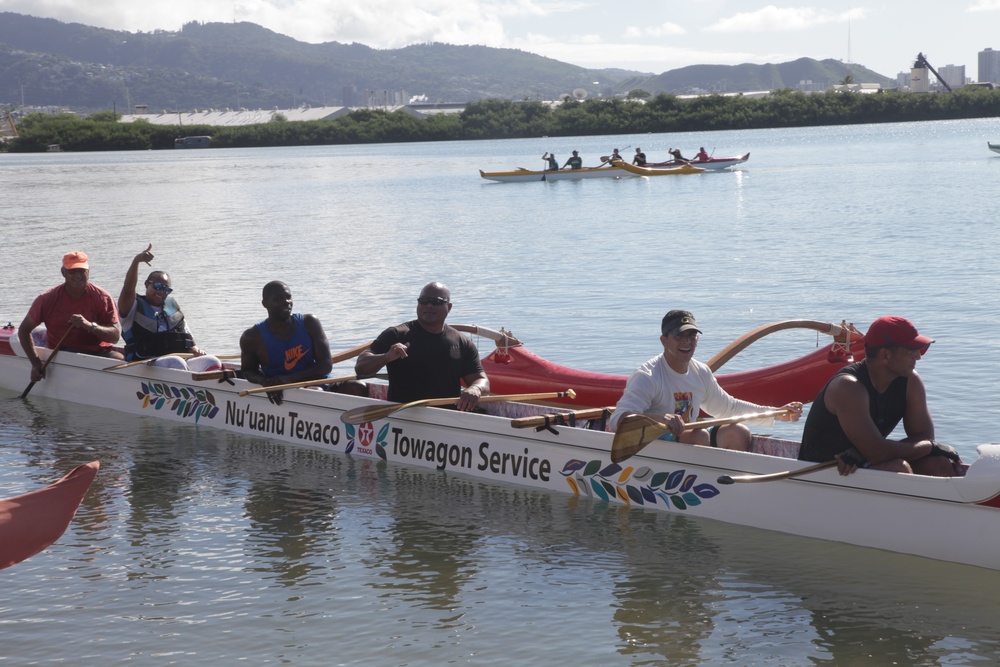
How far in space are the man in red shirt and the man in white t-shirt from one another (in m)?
6.51

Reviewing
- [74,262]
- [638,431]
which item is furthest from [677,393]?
[74,262]

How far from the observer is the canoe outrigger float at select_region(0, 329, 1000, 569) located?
6504 millimetres

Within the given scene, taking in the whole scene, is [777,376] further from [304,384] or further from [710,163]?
[710,163]

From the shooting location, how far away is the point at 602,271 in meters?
22.9

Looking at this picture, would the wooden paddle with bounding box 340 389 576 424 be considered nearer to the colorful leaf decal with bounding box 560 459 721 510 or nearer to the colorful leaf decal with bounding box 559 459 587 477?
the colorful leaf decal with bounding box 559 459 587 477

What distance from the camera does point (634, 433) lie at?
7270 mm

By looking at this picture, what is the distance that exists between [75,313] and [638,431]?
7107 millimetres

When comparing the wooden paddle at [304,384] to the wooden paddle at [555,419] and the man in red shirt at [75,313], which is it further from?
the man in red shirt at [75,313]

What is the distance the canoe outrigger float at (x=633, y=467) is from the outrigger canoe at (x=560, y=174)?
36.5 meters

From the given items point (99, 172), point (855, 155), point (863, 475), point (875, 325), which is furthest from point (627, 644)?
point (99, 172)

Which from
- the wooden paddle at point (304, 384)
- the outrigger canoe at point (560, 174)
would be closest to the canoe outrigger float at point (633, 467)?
Result: the wooden paddle at point (304, 384)

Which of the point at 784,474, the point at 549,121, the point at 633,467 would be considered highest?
the point at 549,121

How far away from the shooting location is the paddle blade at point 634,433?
7176mm

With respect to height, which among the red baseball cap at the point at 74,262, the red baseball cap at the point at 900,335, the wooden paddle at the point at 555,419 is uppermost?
the red baseball cap at the point at 74,262
